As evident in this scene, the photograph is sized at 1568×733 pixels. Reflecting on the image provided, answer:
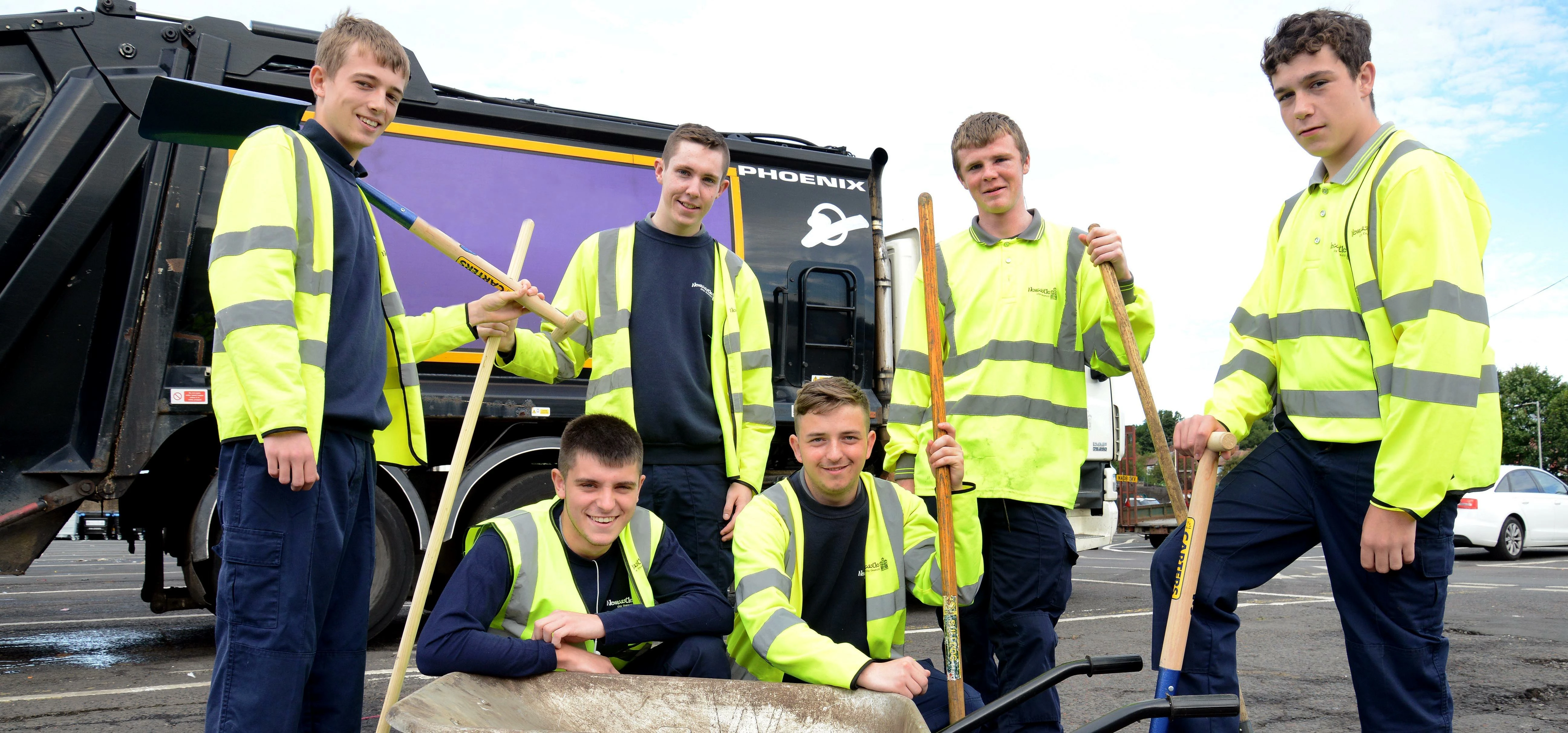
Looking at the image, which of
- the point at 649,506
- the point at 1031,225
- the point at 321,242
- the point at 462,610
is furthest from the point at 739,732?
the point at 1031,225

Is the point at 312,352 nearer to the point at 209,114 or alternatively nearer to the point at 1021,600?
the point at 209,114

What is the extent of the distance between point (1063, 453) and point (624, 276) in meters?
1.47

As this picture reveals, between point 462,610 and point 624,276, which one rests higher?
point 624,276

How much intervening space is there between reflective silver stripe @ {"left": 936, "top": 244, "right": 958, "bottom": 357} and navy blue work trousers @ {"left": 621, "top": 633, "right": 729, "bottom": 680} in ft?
3.59

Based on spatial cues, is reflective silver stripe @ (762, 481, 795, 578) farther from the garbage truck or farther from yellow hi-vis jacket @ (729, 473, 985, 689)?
the garbage truck

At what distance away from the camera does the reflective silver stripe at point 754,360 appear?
11.4ft

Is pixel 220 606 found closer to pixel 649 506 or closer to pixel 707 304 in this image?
pixel 649 506

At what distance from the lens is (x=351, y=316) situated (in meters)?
2.61

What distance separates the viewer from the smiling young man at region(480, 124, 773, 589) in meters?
3.25

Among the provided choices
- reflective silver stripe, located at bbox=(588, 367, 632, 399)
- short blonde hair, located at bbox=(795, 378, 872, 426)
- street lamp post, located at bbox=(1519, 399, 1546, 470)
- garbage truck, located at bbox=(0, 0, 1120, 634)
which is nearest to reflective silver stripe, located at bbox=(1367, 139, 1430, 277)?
short blonde hair, located at bbox=(795, 378, 872, 426)

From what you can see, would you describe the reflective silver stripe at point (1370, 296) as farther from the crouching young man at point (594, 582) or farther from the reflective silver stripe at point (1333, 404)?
the crouching young man at point (594, 582)

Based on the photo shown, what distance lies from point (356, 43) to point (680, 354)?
1.29 metres

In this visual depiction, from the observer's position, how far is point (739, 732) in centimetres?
224

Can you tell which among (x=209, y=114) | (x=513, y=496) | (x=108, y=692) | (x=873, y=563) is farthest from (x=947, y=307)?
Result: (x=108, y=692)
